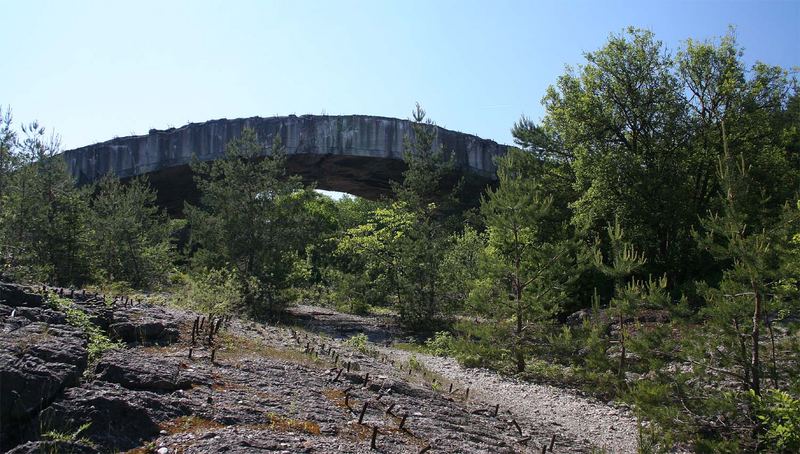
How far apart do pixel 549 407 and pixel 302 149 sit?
23675 millimetres

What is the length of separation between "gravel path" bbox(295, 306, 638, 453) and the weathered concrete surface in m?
17.7

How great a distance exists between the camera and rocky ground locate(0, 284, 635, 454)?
17.8 feet

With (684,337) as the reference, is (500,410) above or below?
below

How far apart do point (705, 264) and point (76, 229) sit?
19.9m

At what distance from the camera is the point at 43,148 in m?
21.5

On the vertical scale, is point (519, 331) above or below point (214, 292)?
below

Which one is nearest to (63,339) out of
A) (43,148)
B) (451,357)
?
(451,357)

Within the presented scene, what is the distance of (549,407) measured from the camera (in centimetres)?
1235

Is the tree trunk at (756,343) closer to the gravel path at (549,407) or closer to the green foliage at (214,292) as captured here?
the gravel path at (549,407)

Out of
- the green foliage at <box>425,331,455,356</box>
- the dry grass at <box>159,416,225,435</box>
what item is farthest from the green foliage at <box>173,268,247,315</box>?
the dry grass at <box>159,416,225,435</box>

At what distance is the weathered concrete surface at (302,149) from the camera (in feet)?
109

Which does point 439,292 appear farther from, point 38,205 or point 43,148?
point 43,148

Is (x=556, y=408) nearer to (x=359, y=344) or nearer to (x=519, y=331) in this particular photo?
(x=519, y=331)

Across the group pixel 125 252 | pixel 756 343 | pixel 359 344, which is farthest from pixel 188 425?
pixel 125 252
